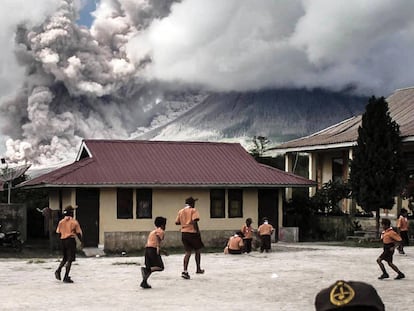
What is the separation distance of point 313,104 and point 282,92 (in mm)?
4883

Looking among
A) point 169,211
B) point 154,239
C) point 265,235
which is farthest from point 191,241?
point 169,211

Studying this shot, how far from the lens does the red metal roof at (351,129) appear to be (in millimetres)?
31828

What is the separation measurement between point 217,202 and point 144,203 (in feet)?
10.00

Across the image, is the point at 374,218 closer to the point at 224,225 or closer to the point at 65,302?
the point at 224,225

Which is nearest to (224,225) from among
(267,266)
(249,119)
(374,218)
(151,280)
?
(374,218)

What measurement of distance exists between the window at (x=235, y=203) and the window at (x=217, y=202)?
333mm

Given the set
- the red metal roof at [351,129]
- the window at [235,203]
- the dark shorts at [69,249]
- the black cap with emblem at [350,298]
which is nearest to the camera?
the black cap with emblem at [350,298]

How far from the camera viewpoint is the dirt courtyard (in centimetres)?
1088

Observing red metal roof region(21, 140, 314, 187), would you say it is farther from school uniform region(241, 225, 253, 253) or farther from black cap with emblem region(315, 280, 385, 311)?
black cap with emblem region(315, 280, 385, 311)

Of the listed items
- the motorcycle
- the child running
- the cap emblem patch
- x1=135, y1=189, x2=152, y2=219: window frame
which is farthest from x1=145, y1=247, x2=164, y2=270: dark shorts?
x1=135, y1=189, x2=152, y2=219: window frame

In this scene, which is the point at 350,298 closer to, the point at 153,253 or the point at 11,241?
the point at 153,253

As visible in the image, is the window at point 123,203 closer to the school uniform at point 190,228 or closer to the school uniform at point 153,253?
the school uniform at point 190,228

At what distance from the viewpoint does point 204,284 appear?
1336cm

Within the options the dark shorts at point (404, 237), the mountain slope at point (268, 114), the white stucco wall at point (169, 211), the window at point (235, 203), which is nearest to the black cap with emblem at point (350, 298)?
the dark shorts at point (404, 237)
